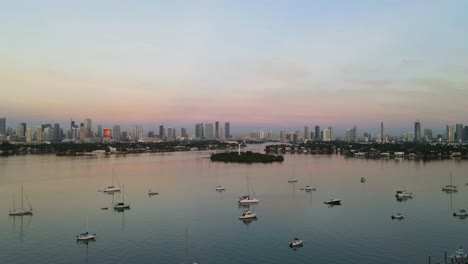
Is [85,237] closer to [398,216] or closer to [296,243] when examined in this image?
[296,243]

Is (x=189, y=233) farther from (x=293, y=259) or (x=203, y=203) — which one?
(x=203, y=203)

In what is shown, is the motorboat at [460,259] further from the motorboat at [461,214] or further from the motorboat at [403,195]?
the motorboat at [403,195]

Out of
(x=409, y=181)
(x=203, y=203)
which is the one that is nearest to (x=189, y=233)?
(x=203, y=203)

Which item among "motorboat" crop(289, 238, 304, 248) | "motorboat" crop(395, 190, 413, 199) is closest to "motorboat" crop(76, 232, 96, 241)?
"motorboat" crop(289, 238, 304, 248)

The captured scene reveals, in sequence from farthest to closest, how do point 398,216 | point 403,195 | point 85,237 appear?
1. point 403,195
2. point 398,216
3. point 85,237

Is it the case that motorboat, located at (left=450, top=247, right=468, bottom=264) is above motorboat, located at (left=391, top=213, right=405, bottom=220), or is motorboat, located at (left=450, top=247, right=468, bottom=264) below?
above

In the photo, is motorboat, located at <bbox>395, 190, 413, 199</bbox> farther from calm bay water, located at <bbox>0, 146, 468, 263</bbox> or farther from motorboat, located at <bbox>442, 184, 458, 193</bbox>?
motorboat, located at <bbox>442, 184, 458, 193</bbox>

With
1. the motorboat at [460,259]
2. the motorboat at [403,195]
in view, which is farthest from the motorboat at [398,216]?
the motorboat at [460,259]

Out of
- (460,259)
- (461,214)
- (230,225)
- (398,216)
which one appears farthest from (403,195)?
(460,259)
